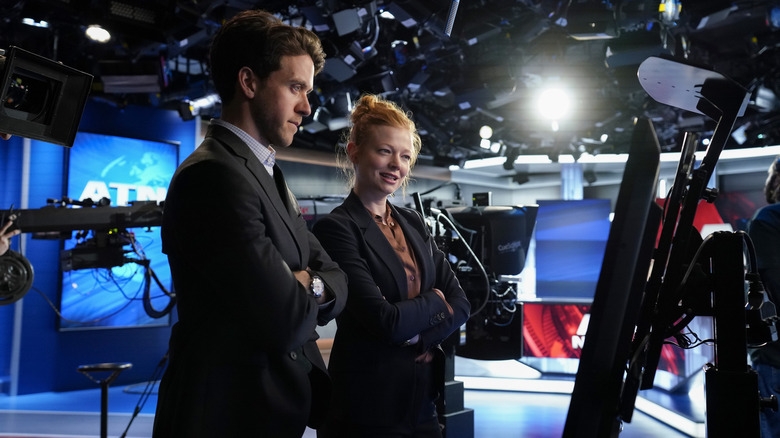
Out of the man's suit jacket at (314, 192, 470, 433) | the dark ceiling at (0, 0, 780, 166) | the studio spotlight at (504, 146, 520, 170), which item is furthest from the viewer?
the studio spotlight at (504, 146, 520, 170)

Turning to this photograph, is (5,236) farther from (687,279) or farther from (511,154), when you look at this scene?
(511,154)

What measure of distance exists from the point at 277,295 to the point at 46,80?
1215 mm

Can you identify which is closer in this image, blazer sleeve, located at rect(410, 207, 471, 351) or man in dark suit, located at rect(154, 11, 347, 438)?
man in dark suit, located at rect(154, 11, 347, 438)

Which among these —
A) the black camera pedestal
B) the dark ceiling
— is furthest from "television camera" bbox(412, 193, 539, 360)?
the dark ceiling

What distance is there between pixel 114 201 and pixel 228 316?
6204mm

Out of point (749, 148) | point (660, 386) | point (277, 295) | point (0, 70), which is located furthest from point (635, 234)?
point (749, 148)

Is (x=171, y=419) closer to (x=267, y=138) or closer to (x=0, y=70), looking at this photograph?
(x=267, y=138)

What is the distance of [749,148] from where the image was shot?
10031mm

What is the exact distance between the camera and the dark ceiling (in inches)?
187

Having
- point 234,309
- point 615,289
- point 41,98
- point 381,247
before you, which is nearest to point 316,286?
point 234,309

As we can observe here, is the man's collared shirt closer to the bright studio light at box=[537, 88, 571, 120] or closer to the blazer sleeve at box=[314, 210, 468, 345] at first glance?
the blazer sleeve at box=[314, 210, 468, 345]

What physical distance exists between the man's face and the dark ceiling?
7.94 feet

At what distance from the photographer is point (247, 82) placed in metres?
1.34

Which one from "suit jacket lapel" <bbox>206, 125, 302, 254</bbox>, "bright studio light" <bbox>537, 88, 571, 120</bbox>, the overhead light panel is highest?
"bright studio light" <bbox>537, 88, 571, 120</bbox>
